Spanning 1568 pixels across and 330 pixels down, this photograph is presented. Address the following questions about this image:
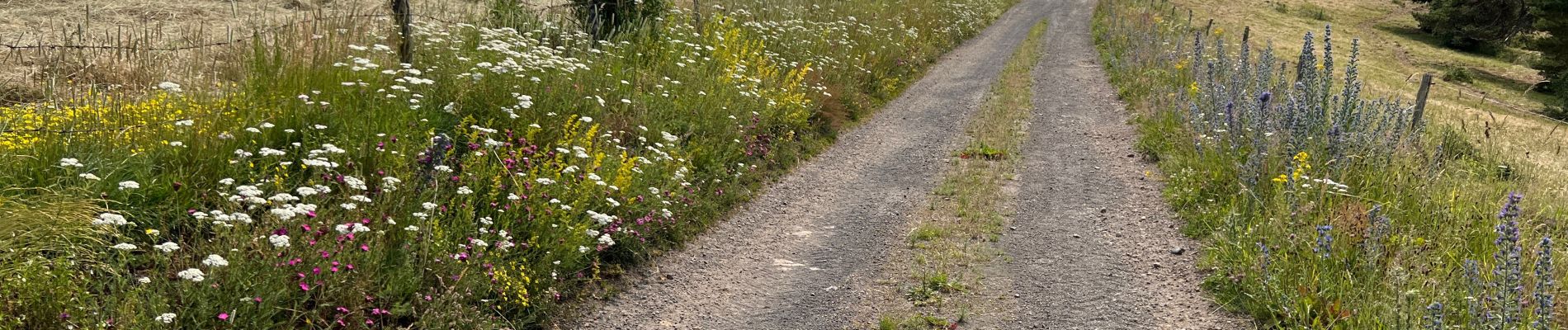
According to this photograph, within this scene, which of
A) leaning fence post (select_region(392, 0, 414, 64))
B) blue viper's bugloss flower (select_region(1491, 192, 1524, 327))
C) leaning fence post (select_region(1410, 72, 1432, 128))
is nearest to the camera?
blue viper's bugloss flower (select_region(1491, 192, 1524, 327))

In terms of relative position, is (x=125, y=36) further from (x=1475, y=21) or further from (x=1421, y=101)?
(x=1475, y=21)

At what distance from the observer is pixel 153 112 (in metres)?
5.79

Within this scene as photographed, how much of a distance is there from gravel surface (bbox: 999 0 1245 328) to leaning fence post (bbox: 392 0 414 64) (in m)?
5.30

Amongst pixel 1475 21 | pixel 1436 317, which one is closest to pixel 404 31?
pixel 1436 317

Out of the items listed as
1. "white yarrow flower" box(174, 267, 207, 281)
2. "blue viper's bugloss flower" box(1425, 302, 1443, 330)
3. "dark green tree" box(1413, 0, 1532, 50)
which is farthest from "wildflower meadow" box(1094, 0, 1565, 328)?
"dark green tree" box(1413, 0, 1532, 50)

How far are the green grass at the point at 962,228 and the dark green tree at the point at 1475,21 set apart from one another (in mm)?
32238

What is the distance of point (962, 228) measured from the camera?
7.70 meters

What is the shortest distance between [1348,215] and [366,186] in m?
6.18

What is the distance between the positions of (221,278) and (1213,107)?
29.5 ft

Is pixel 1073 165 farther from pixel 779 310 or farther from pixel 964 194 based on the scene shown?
pixel 779 310

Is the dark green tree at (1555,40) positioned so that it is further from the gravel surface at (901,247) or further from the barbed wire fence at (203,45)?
the barbed wire fence at (203,45)

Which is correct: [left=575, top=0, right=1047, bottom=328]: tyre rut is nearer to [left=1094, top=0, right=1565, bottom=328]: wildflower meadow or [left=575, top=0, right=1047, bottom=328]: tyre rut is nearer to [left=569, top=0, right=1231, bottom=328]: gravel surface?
[left=569, top=0, right=1231, bottom=328]: gravel surface

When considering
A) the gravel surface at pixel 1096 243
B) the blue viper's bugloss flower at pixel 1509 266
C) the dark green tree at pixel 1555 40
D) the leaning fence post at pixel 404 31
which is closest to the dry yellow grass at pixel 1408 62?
the dark green tree at pixel 1555 40

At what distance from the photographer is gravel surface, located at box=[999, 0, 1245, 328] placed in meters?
5.87
